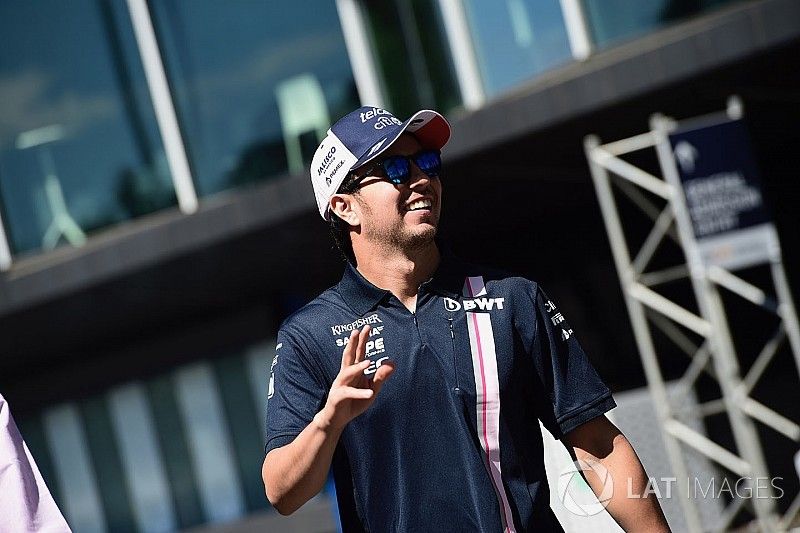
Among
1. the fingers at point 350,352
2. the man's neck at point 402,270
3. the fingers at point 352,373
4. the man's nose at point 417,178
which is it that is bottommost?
the fingers at point 352,373

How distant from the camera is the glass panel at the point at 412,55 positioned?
13.4 metres

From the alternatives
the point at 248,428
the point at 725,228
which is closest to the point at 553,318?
the point at 725,228

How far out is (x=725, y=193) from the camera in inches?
386

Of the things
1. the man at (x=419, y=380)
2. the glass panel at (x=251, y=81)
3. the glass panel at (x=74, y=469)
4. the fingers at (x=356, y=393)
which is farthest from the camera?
the glass panel at (x=74, y=469)

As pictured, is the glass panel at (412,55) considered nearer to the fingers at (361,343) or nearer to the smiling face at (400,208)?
the smiling face at (400,208)

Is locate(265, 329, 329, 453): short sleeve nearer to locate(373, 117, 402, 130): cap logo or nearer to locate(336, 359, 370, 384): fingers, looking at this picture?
locate(336, 359, 370, 384): fingers

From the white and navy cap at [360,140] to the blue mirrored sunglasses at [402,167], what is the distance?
0.03 metres

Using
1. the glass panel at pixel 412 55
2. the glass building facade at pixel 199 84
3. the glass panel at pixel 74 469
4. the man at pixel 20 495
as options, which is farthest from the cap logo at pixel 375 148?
the glass panel at pixel 74 469

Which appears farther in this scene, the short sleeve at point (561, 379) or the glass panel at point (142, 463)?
the glass panel at point (142, 463)

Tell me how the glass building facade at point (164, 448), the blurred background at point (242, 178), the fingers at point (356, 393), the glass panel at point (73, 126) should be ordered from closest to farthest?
the fingers at point (356, 393), the blurred background at point (242, 178), the glass panel at point (73, 126), the glass building facade at point (164, 448)

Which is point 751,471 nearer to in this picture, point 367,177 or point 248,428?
point 367,177

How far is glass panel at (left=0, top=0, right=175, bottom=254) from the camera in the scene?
15.2 meters

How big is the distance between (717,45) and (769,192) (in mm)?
4755

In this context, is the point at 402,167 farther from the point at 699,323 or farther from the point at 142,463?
the point at 142,463
